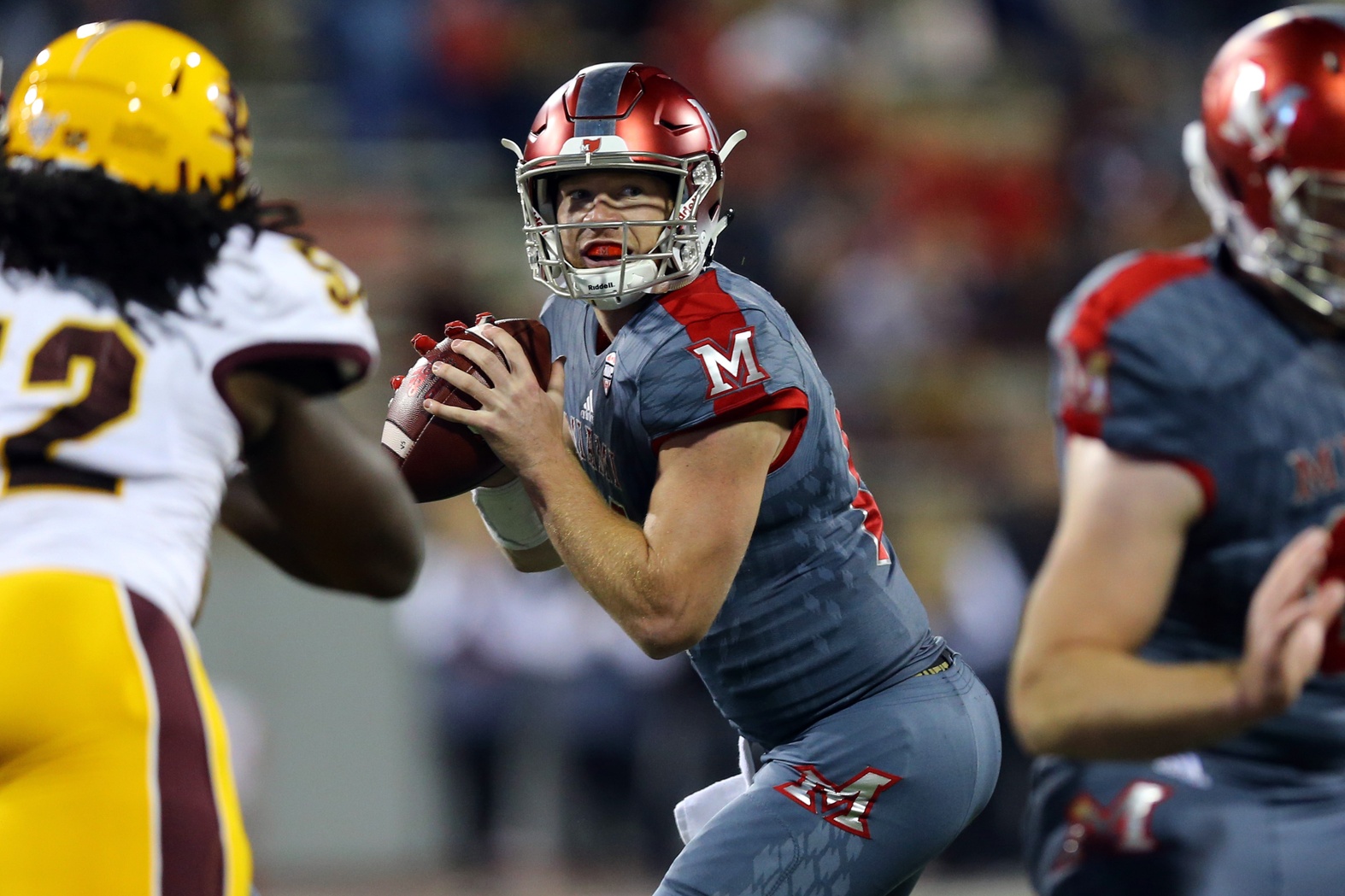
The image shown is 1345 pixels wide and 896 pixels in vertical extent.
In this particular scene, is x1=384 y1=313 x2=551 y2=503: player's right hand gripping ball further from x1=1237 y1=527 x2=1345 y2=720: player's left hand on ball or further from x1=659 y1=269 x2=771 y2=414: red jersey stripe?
x1=1237 y1=527 x2=1345 y2=720: player's left hand on ball

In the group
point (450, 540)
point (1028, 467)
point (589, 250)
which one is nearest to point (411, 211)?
point (450, 540)

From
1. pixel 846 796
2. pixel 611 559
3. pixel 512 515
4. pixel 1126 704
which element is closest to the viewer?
pixel 1126 704

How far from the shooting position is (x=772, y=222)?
28.3 ft

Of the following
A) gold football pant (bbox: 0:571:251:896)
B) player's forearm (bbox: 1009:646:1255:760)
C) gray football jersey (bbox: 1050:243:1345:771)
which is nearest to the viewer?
gold football pant (bbox: 0:571:251:896)

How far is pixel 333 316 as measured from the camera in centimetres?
236

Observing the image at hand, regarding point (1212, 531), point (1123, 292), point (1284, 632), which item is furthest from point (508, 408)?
point (1284, 632)

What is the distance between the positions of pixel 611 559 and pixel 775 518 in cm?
31

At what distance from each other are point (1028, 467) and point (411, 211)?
3.25m

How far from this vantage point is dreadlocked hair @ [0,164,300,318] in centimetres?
230

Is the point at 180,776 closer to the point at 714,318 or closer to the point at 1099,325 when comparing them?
the point at 714,318

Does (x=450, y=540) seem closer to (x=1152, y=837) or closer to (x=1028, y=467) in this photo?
(x=1028, y=467)

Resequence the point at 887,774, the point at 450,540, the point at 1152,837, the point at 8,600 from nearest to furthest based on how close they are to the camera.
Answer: the point at 8,600 → the point at 1152,837 → the point at 887,774 → the point at 450,540

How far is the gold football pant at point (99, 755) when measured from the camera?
2121 mm

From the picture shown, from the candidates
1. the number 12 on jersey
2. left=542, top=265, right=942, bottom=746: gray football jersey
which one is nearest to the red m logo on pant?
left=542, top=265, right=942, bottom=746: gray football jersey
